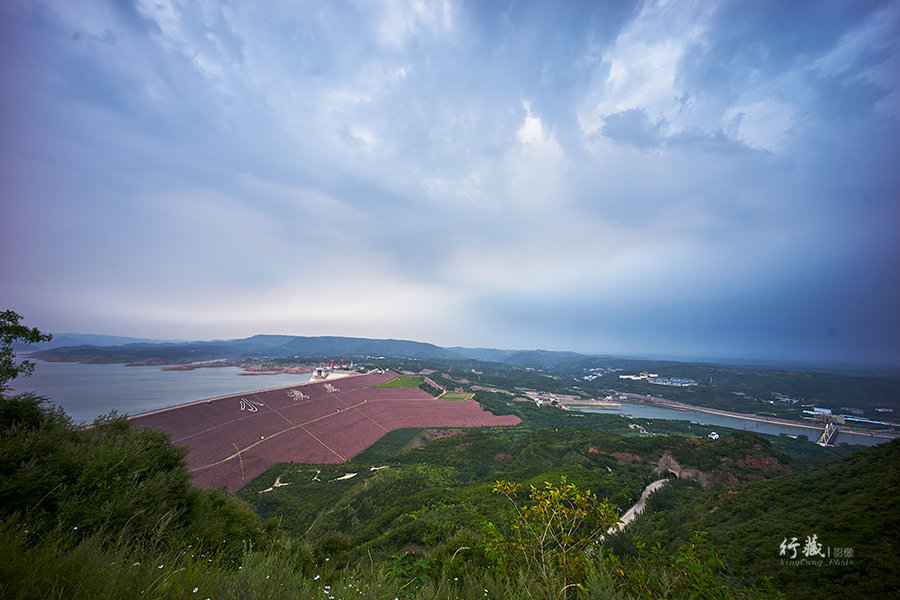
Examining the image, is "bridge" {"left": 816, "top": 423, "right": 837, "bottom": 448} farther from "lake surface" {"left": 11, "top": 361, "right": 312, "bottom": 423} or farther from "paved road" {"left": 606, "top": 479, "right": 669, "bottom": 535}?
"lake surface" {"left": 11, "top": 361, "right": 312, "bottom": 423}

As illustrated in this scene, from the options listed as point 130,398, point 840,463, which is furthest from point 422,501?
point 130,398

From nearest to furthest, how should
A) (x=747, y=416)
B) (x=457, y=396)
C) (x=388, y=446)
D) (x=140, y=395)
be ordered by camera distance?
(x=388, y=446), (x=140, y=395), (x=747, y=416), (x=457, y=396)

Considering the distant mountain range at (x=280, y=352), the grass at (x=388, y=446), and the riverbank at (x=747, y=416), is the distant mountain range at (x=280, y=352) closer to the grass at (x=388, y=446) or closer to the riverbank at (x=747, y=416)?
the riverbank at (x=747, y=416)

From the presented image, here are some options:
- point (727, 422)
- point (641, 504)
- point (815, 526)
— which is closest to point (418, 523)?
point (815, 526)

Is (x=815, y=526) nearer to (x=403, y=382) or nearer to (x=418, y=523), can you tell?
(x=418, y=523)

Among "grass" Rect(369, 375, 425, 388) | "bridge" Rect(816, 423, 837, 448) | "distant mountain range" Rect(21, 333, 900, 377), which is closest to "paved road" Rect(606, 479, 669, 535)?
"bridge" Rect(816, 423, 837, 448)
